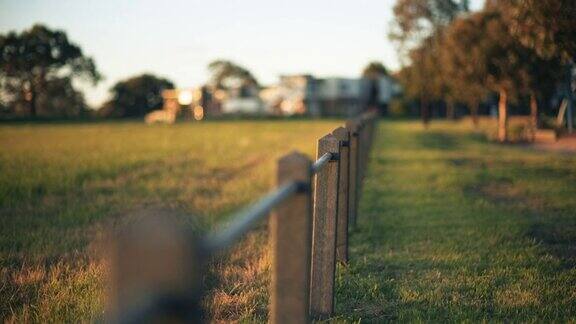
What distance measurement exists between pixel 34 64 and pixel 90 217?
296 feet

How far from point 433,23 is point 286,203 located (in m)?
46.9

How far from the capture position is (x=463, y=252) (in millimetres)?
5602

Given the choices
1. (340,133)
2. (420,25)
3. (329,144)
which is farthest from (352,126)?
(420,25)

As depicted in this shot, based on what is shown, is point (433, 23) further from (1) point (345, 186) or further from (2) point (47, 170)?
(1) point (345, 186)

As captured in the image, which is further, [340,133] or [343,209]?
[343,209]

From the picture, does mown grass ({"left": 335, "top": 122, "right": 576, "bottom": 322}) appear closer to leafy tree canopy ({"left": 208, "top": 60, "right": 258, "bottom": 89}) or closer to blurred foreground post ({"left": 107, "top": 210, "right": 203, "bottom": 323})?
blurred foreground post ({"left": 107, "top": 210, "right": 203, "bottom": 323})

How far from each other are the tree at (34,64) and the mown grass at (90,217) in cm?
7751

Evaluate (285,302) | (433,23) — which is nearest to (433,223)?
(285,302)

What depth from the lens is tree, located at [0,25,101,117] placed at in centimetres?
8475

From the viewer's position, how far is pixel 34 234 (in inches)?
245

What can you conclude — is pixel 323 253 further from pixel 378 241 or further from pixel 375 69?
pixel 375 69

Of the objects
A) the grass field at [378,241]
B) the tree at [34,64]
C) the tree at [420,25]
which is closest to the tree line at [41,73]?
the tree at [34,64]

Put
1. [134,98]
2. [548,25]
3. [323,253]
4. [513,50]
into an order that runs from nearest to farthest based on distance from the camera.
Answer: [323,253], [548,25], [513,50], [134,98]

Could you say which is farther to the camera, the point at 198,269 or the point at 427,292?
the point at 427,292
